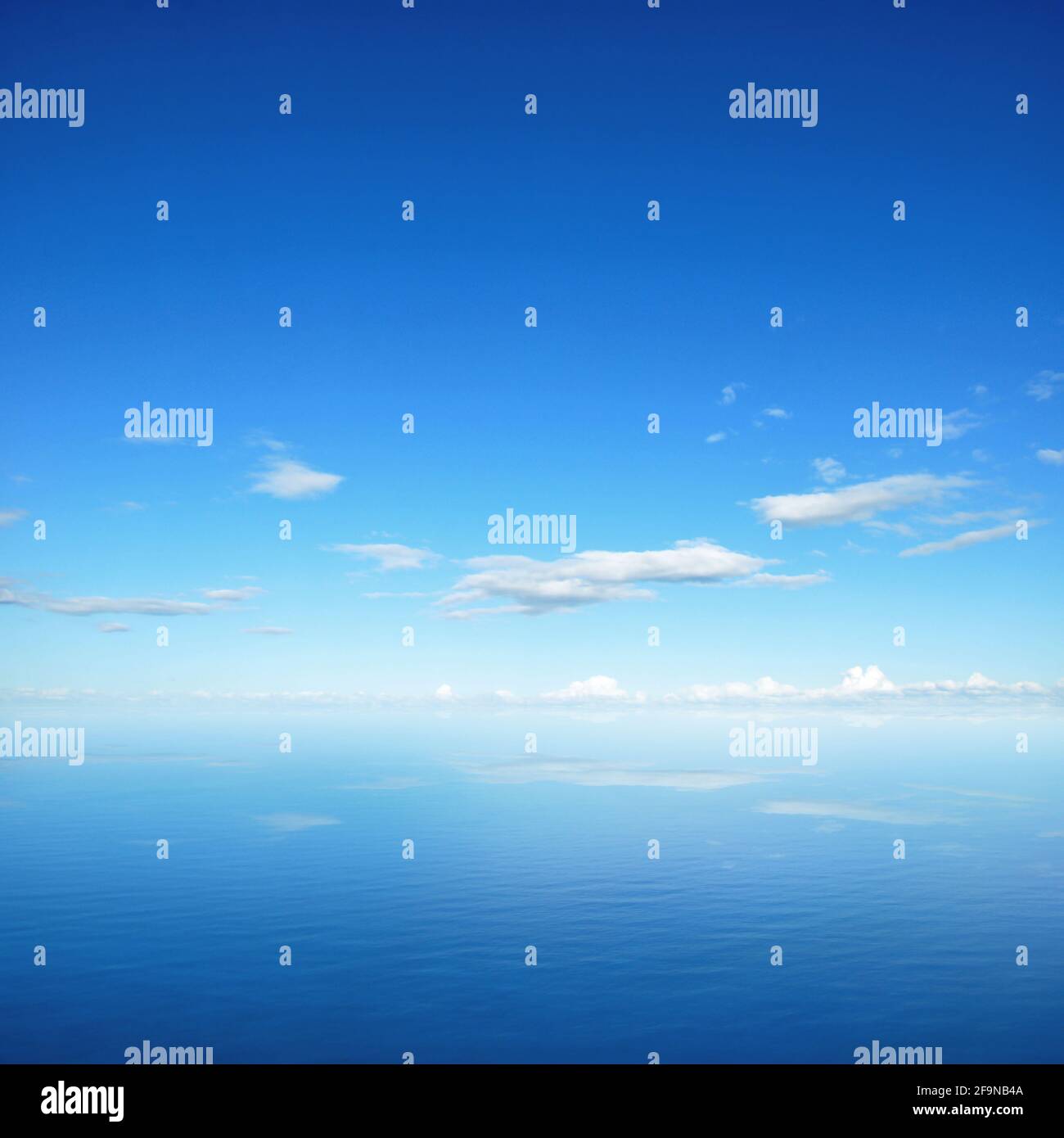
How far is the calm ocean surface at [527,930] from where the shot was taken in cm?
2342

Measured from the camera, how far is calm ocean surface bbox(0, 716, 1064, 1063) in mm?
23422

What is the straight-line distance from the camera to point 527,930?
114 feet

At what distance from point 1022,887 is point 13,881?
63.6 meters

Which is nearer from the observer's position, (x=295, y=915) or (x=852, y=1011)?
(x=852, y=1011)

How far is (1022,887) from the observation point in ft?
152

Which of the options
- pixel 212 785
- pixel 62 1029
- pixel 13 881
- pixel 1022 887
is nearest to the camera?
pixel 62 1029
